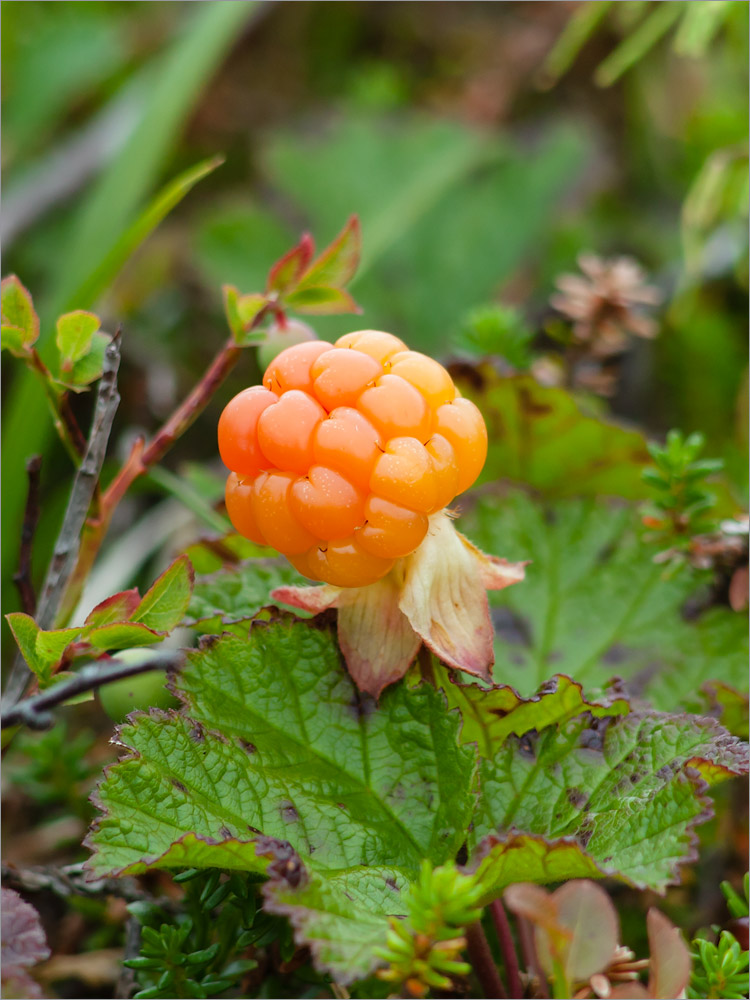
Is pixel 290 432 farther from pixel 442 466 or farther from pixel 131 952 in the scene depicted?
pixel 131 952

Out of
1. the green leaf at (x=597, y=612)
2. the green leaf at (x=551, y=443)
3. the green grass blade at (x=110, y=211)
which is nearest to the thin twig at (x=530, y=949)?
the green leaf at (x=597, y=612)

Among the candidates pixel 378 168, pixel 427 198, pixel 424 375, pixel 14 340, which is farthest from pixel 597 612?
pixel 378 168

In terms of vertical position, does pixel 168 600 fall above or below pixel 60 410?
below

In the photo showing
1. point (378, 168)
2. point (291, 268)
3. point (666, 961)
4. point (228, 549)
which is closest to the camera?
point (666, 961)

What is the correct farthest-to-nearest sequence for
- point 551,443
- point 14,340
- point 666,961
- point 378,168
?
1. point 378,168
2. point 551,443
3. point 14,340
4. point 666,961

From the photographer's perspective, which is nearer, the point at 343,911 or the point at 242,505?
the point at 343,911

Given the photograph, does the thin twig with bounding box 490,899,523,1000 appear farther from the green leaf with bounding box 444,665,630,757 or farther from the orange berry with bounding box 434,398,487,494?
the orange berry with bounding box 434,398,487,494

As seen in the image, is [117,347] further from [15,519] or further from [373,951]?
[15,519]

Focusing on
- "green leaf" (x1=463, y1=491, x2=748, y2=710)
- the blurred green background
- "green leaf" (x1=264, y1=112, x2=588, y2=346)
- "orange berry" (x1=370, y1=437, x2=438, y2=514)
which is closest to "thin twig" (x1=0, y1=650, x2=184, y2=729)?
"orange berry" (x1=370, y1=437, x2=438, y2=514)

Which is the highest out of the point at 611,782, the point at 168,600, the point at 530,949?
the point at 168,600
